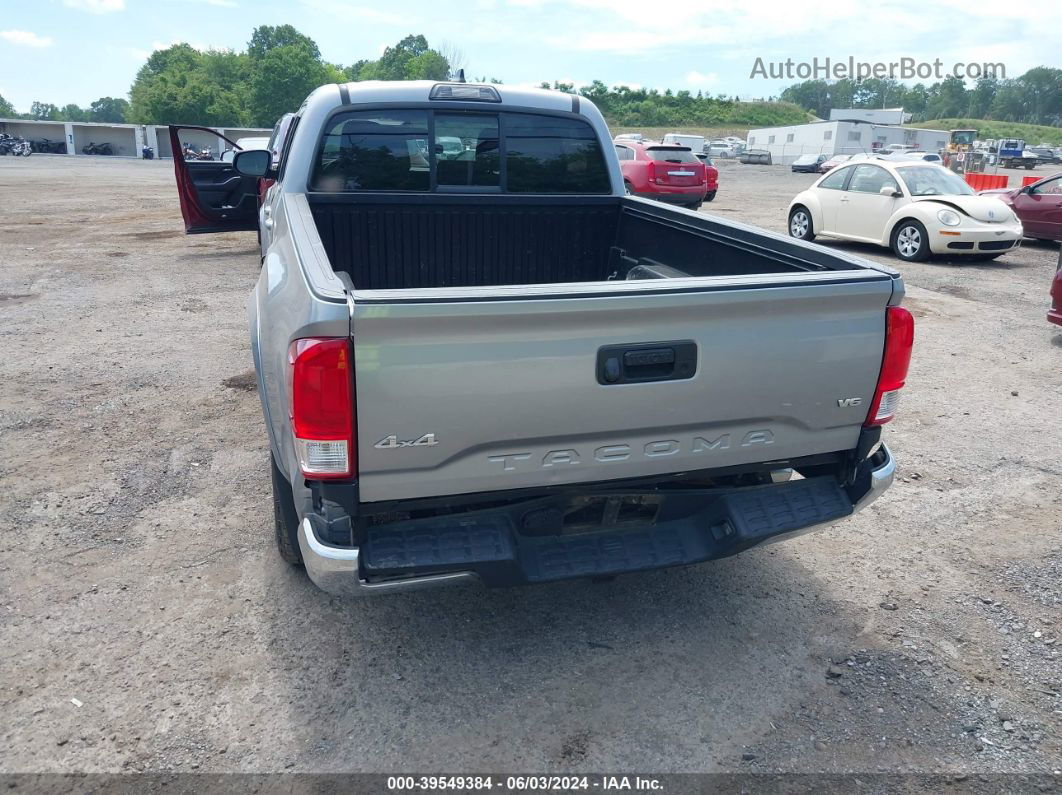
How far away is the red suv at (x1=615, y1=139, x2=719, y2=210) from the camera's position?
1923 cm

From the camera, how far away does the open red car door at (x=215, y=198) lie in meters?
10.8

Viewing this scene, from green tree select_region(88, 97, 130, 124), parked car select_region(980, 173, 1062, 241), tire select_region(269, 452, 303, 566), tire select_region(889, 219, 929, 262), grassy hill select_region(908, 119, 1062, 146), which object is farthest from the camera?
green tree select_region(88, 97, 130, 124)

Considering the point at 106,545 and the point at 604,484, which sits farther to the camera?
the point at 106,545

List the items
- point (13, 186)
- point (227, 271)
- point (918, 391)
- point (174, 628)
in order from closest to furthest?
point (174, 628) → point (918, 391) → point (227, 271) → point (13, 186)

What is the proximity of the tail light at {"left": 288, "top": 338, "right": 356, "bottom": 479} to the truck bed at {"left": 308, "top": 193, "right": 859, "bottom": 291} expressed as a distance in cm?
208

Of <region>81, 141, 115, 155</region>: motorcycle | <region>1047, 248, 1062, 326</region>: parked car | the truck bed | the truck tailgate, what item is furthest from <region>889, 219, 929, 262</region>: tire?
<region>81, 141, 115, 155</region>: motorcycle

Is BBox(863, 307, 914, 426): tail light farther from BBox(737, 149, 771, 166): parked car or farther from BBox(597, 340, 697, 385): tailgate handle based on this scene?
BBox(737, 149, 771, 166): parked car

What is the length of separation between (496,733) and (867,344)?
6.20ft

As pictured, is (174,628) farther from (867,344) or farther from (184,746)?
(867,344)

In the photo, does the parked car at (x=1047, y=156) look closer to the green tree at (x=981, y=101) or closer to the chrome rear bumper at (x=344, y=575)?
the chrome rear bumper at (x=344, y=575)

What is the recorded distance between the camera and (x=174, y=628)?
3.24 m

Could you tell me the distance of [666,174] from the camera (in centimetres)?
1925

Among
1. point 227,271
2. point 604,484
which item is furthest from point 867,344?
point 227,271

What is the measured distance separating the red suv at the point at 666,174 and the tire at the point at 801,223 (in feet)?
16.9
